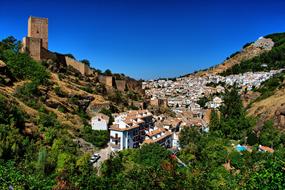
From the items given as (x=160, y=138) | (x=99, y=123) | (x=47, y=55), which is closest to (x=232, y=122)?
(x=160, y=138)

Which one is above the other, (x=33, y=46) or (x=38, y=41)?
(x=38, y=41)

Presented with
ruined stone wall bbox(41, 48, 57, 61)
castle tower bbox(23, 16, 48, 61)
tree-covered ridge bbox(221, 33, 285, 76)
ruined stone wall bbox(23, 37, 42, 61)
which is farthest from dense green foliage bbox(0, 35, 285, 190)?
tree-covered ridge bbox(221, 33, 285, 76)

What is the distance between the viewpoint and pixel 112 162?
1688 centimetres

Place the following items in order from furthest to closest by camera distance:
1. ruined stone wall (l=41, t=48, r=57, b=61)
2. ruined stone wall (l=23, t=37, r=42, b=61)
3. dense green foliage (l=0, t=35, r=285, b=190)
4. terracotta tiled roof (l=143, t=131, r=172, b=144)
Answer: ruined stone wall (l=41, t=48, r=57, b=61) < ruined stone wall (l=23, t=37, r=42, b=61) < terracotta tiled roof (l=143, t=131, r=172, b=144) < dense green foliage (l=0, t=35, r=285, b=190)

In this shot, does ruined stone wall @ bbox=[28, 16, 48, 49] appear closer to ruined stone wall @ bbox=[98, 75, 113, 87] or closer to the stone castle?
the stone castle

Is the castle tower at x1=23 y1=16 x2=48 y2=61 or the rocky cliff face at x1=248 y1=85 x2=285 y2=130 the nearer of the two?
the castle tower at x1=23 y1=16 x2=48 y2=61

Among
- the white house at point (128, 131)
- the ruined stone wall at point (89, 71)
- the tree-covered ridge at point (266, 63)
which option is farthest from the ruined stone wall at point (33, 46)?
the tree-covered ridge at point (266, 63)

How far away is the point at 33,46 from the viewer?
2703 cm

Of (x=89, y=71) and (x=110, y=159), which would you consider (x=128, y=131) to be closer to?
(x=110, y=159)

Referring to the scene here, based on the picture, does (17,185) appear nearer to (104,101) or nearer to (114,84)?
(104,101)

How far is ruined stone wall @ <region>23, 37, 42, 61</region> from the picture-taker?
1049 inches

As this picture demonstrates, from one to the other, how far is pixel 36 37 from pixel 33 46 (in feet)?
3.79

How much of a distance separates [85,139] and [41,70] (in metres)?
7.95

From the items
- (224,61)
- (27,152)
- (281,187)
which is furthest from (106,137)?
(224,61)
